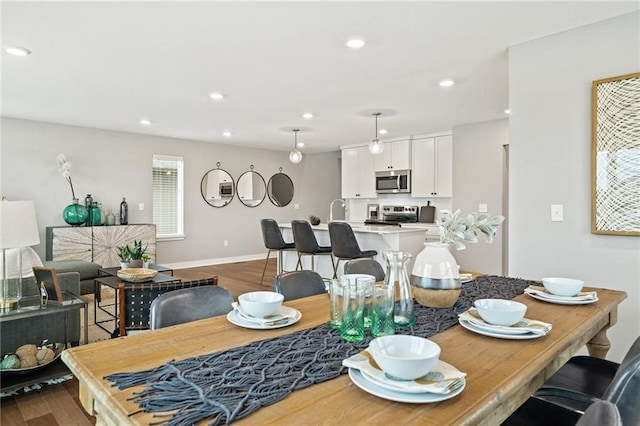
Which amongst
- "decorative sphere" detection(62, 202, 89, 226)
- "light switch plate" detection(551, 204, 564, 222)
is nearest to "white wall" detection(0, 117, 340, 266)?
A: "decorative sphere" detection(62, 202, 89, 226)

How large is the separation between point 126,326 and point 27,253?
1328mm

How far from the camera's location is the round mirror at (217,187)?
302 inches

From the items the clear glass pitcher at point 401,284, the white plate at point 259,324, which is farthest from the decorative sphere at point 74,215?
the clear glass pitcher at point 401,284

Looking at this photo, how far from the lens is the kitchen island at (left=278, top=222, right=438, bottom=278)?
461 cm

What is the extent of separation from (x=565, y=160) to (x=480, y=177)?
9.89 feet

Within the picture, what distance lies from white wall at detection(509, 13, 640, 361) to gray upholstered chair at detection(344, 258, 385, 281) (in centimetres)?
118

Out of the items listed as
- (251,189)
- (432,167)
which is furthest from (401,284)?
(251,189)

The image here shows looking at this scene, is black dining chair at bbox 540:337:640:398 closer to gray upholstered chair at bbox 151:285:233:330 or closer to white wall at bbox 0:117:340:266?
gray upholstered chair at bbox 151:285:233:330

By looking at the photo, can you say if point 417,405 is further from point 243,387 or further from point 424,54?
point 424,54

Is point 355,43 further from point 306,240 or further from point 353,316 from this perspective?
point 306,240

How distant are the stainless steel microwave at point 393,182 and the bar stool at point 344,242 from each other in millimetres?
2638

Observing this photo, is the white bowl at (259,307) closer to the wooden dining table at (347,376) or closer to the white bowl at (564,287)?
the wooden dining table at (347,376)

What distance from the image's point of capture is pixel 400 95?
14.0 ft

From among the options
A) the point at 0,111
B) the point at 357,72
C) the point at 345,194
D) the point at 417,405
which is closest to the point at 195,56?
the point at 357,72
